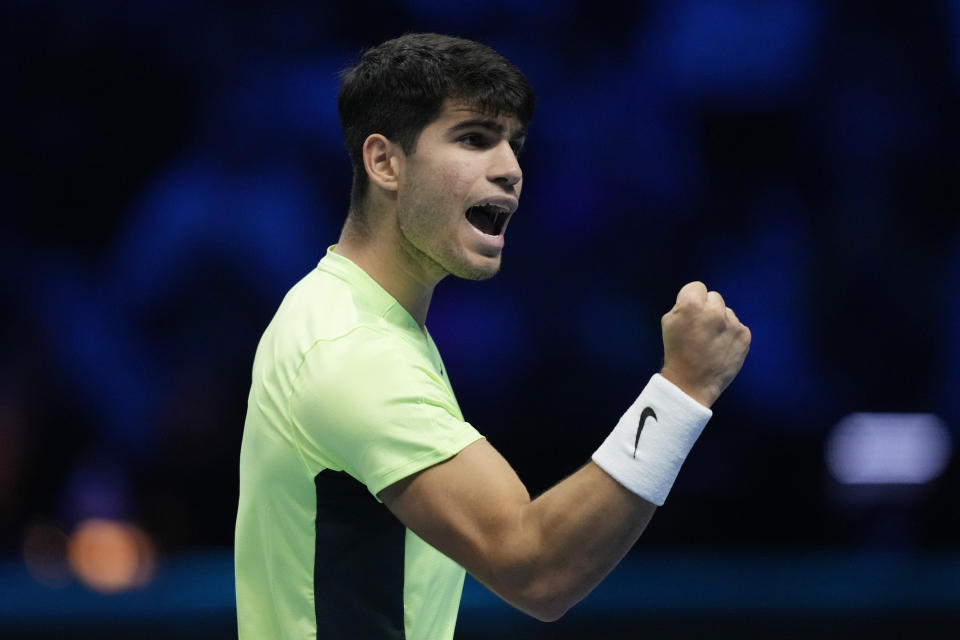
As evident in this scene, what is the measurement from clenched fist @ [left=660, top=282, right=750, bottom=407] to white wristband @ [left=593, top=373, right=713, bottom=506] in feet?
0.07

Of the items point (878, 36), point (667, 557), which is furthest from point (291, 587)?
point (878, 36)

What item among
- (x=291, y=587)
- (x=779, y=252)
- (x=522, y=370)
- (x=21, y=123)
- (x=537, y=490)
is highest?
(x=21, y=123)

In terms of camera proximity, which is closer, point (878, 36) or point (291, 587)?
point (291, 587)

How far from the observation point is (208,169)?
19.2 ft

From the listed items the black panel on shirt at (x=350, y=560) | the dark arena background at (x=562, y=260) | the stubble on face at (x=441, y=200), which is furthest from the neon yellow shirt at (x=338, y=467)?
the dark arena background at (x=562, y=260)

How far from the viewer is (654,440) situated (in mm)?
1622

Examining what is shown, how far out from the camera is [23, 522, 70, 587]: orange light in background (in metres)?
5.46

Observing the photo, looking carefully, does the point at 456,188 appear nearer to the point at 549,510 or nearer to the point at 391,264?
the point at 391,264

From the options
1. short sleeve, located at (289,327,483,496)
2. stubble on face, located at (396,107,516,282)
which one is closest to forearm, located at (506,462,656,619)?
short sleeve, located at (289,327,483,496)

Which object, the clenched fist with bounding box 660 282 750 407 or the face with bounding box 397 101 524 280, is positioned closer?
the clenched fist with bounding box 660 282 750 407

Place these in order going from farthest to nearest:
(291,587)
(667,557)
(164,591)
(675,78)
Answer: (675,78) → (667,557) → (164,591) → (291,587)

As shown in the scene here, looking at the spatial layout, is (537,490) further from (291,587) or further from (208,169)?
(291,587)

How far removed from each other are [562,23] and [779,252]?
1.65 meters

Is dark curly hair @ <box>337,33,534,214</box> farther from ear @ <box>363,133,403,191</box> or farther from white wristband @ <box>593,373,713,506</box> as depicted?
white wristband @ <box>593,373,713,506</box>
